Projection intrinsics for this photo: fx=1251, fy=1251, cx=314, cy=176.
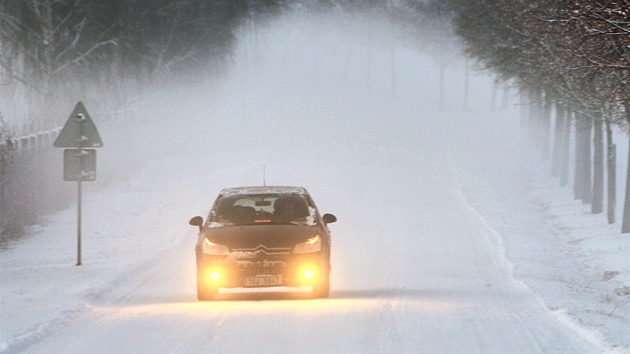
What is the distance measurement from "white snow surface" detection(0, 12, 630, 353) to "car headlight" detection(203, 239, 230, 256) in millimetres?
668

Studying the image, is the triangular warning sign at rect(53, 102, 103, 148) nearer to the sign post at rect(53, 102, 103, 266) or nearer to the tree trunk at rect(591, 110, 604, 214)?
the sign post at rect(53, 102, 103, 266)

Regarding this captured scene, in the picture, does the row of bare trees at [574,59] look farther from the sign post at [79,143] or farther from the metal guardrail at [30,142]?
the metal guardrail at [30,142]

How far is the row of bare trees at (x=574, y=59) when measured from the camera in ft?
64.7

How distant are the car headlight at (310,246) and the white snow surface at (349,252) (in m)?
0.67

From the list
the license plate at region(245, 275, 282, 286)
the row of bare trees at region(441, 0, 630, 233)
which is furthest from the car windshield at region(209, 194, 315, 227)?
the row of bare trees at region(441, 0, 630, 233)

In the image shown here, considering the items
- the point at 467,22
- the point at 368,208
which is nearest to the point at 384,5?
the point at 467,22

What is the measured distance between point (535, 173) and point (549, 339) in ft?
123

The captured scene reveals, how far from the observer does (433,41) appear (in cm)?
10625

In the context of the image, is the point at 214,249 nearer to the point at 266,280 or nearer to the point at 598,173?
the point at 266,280

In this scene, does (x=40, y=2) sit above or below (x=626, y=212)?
above

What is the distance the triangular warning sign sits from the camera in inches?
847

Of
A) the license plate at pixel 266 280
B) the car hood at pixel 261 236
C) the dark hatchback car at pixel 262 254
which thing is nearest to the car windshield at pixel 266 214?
the dark hatchback car at pixel 262 254

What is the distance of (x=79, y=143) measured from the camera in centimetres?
2162

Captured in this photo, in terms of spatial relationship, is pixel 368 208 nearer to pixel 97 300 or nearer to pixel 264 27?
pixel 97 300
